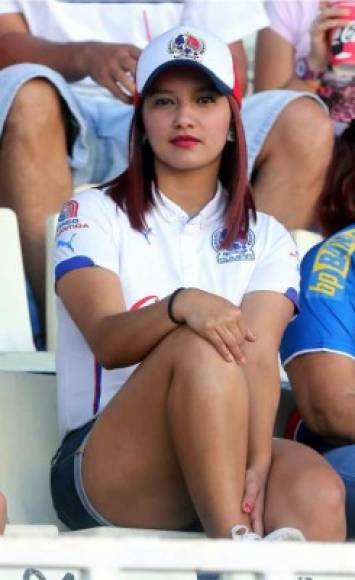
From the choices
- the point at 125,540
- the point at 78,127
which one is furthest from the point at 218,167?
the point at 125,540

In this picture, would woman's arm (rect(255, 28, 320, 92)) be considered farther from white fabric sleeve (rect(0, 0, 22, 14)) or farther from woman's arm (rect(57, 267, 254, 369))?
woman's arm (rect(57, 267, 254, 369))

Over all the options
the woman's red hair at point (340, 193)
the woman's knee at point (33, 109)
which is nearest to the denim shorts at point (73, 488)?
the woman's red hair at point (340, 193)

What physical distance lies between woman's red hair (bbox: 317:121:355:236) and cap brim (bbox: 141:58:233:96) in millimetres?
393

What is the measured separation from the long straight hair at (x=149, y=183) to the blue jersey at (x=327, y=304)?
0.18 meters

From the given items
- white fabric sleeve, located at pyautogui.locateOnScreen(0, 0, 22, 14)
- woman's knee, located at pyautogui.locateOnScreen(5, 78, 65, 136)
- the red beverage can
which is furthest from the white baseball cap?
white fabric sleeve, located at pyautogui.locateOnScreen(0, 0, 22, 14)

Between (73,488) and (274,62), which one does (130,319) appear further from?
(274,62)

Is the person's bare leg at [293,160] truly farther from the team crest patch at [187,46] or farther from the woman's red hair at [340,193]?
the team crest patch at [187,46]

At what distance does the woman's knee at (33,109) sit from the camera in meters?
3.85

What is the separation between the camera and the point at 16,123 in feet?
12.6

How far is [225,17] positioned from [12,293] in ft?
4.06

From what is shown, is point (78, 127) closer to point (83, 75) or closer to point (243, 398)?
point (83, 75)

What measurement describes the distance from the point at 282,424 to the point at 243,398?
80 cm

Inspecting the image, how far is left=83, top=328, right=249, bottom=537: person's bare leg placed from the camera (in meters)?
2.59

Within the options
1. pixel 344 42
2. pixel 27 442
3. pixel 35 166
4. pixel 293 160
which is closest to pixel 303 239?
pixel 293 160
